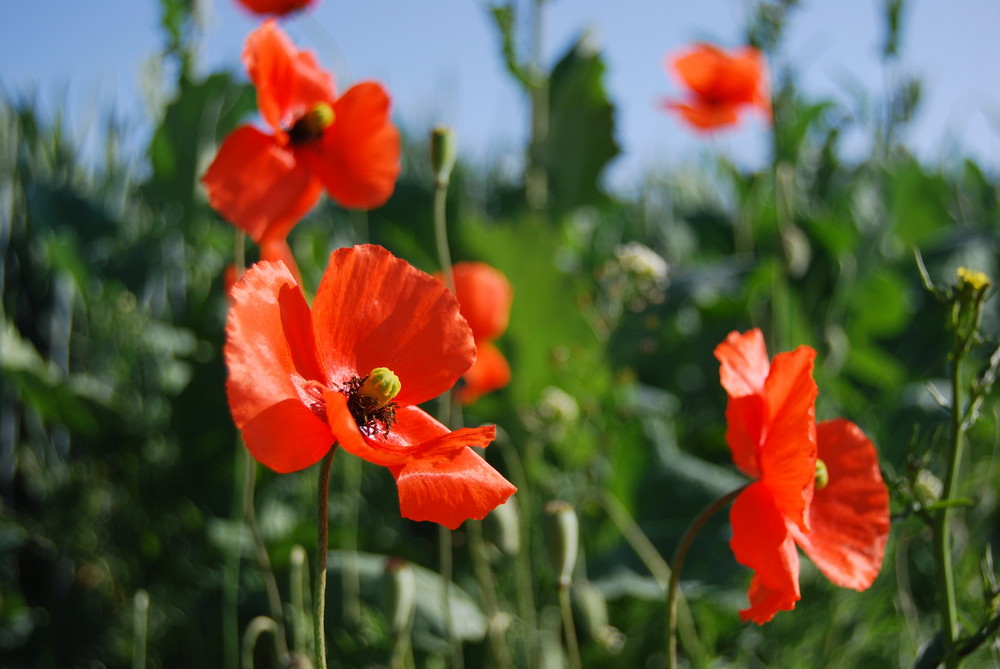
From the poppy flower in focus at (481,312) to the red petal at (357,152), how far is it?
0.86ft

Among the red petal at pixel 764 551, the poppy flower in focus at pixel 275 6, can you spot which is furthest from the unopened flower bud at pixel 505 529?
the poppy flower in focus at pixel 275 6

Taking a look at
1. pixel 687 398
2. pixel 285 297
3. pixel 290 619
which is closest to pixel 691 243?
pixel 687 398

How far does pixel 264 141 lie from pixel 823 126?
1.38m

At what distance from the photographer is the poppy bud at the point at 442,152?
0.66 metres

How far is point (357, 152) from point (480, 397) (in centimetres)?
50

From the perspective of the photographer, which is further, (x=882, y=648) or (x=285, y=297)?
(x=882, y=648)

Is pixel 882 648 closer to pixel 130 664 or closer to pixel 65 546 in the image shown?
pixel 130 664

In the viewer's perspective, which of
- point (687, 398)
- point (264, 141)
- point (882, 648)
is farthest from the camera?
point (687, 398)

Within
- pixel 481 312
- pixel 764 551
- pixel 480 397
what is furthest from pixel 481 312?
pixel 764 551

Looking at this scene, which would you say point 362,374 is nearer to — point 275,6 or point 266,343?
point 266,343

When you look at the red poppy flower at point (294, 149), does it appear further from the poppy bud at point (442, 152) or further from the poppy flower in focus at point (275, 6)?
the poppy flower in focus at point (275, 6)

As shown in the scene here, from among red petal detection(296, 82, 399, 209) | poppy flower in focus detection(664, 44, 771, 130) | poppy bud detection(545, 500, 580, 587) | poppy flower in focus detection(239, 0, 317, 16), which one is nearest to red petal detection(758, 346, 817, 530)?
poppy bud detection(545, 500, 580, 587)

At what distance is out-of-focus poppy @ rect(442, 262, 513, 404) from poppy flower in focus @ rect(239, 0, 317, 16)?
0.44 m

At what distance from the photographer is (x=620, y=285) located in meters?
1.01
